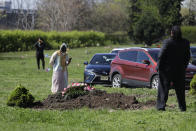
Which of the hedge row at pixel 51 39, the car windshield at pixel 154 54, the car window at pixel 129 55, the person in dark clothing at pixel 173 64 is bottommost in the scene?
the hedge row at pixel 51 39

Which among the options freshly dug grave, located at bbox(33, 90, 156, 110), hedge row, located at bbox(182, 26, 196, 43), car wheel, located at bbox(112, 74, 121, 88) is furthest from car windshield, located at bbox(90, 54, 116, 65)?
hedge row, located at bbox(182, 26, 196, 43)

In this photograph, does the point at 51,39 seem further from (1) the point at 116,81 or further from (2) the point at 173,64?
(2) the point at 173,64

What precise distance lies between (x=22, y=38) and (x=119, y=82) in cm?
3894

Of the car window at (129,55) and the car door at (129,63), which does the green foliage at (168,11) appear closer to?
the car window at (129,55)

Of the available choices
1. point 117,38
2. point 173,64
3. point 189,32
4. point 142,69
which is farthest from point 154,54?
point 117,38

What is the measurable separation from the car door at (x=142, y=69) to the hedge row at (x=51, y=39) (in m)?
37.2

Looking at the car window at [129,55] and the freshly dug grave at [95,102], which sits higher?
the car window at [129,55]

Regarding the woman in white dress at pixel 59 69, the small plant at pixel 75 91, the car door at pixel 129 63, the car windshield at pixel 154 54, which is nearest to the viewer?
the small plant at pixel 75 91

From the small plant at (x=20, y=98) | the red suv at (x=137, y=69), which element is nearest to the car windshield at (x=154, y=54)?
the red suv at (x=137, y=69)

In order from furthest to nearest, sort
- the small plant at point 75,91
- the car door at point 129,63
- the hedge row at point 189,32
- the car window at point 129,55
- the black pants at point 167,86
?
the hedge row at point 189,32, the car window at point 129,55, the car door at point 129,63, the small plant at point 75,91, the black pants at point 167,86

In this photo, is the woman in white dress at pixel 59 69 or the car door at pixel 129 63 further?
the car door at pixel 129 63

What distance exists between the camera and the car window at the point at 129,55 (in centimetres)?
1777

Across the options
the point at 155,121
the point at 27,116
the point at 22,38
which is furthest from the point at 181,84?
the point at 22,38

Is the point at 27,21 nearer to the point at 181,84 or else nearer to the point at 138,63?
the point at 138,63
